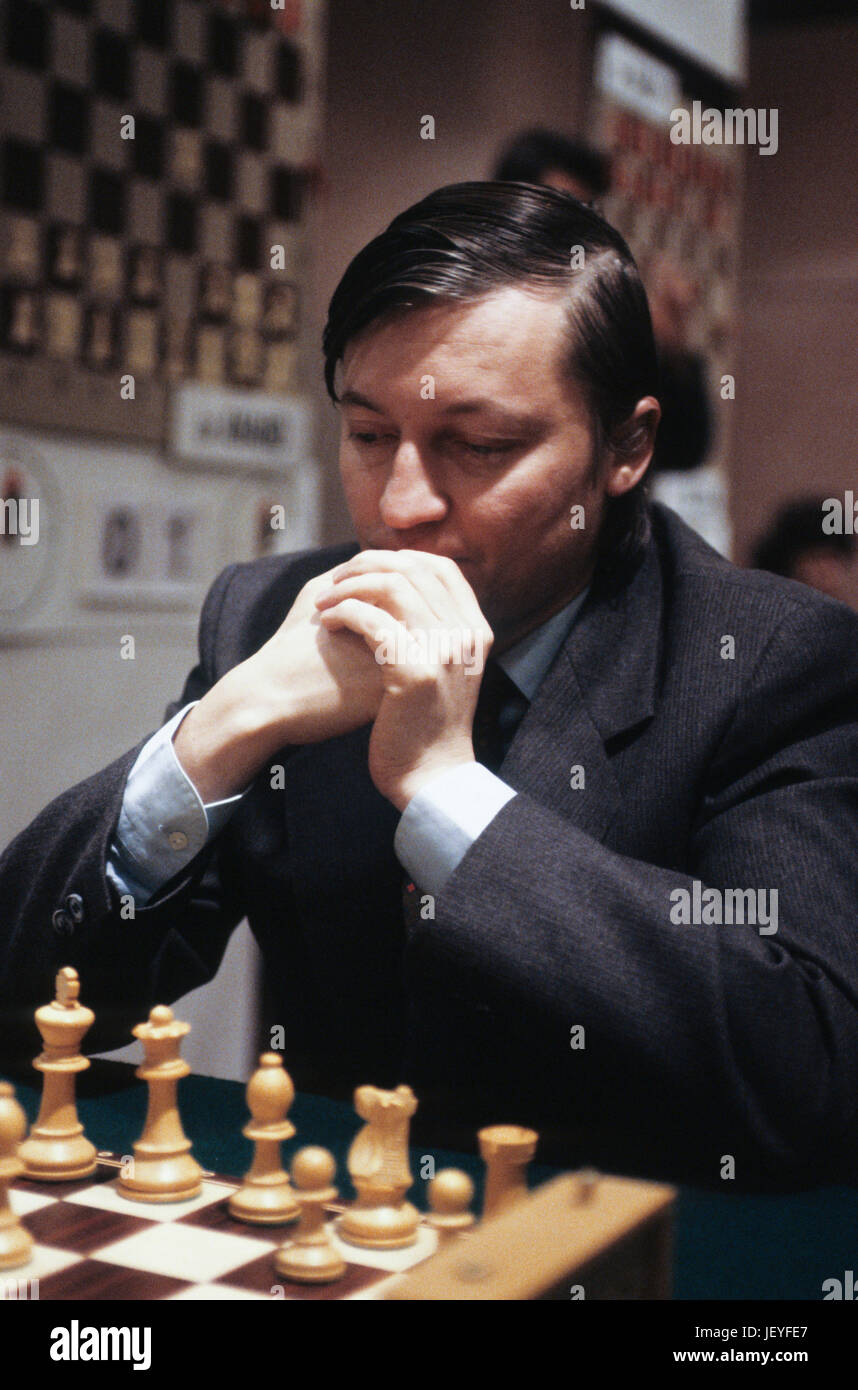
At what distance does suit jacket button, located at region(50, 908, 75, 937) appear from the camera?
142cm

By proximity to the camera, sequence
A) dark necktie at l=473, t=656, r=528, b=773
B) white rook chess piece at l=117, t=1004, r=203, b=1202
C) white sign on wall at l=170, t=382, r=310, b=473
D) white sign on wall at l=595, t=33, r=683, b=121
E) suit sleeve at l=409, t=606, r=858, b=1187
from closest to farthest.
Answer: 1. white rook chess piece at l=117, t=1004, r=203, b=1202
2. suit sleeve at l=409, t=606, r=858, b=1187
3. dark necktie at l=473, t=656, r=528, b=773
4. white sign on wall at l=170, t=382, r=310, b=473
5. white sign on wall at l=595, t=33, r=683, b=121

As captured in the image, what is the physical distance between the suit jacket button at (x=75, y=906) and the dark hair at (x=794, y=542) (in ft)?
9.04

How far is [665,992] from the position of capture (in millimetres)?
1166

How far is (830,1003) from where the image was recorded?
4.02 feet

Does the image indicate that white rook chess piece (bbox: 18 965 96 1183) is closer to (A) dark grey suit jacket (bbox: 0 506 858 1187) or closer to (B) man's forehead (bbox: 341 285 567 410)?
Answer: (A) dark grey suit jacket (bbox: 0 506 858 1187)

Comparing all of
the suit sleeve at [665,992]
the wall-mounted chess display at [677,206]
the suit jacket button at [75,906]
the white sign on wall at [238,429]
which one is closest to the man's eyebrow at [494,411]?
the suit sleeve at [665,992]

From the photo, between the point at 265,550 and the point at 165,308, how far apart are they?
0.51m

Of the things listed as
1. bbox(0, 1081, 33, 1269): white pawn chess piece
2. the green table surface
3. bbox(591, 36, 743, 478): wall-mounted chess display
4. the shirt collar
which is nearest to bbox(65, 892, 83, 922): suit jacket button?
the green table surface

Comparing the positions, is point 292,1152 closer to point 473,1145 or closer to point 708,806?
point 473,1145

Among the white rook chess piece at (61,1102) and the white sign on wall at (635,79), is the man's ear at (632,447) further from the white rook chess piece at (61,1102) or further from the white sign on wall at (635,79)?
the white sign on wall at (635,79)

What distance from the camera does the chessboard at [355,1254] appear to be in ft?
→ 2.46

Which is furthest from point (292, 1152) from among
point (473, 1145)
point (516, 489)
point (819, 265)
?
point (819, 265)

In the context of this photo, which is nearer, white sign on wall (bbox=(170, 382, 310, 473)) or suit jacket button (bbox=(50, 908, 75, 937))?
suit jacket button (bbox=(50, 908, 75, 937))

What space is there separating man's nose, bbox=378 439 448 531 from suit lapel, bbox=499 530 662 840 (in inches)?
9.1
